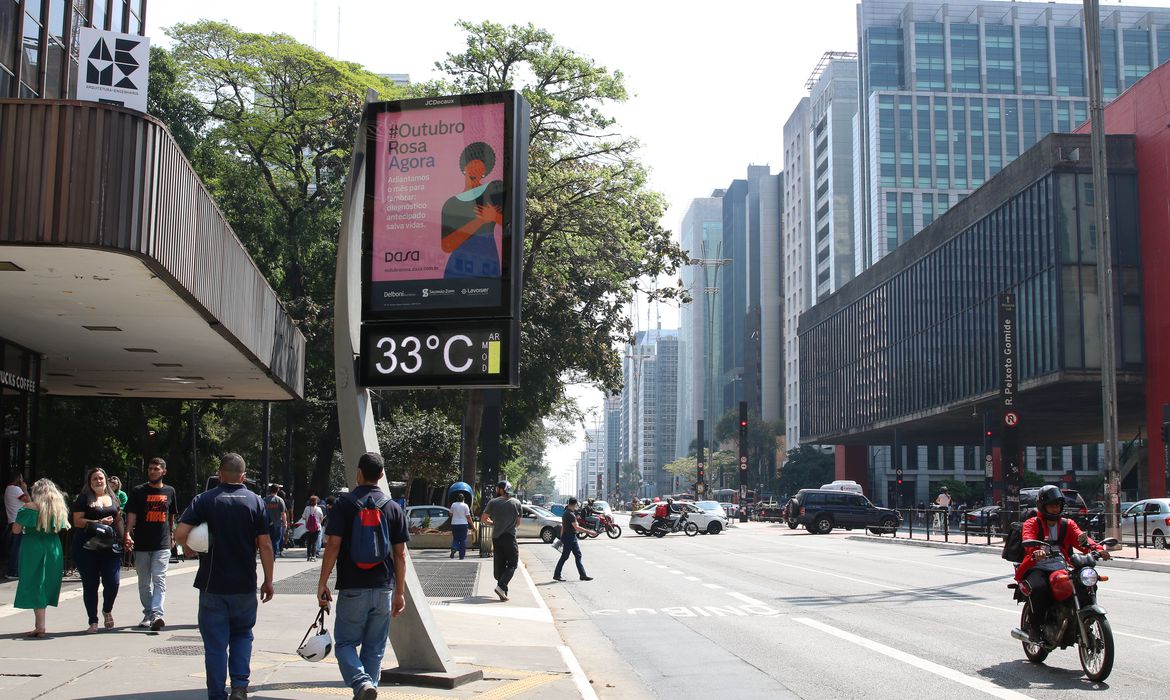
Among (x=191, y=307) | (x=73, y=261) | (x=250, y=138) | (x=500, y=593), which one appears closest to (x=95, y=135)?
(x=73, y=261)

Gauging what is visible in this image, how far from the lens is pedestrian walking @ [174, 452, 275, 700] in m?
7.18

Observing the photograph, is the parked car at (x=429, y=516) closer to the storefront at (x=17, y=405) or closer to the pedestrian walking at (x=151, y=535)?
the storefront at (x=17, y=405)

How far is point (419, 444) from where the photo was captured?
42.8 meters

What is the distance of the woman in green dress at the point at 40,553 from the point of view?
1048cm

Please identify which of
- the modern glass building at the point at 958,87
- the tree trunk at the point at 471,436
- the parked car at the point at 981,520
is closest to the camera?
the tree trunk at the point at 471,436

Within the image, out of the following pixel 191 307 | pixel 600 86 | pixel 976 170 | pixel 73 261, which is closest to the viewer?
pixel 73 261

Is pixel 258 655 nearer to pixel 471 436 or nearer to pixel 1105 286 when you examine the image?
pixel 1105 286

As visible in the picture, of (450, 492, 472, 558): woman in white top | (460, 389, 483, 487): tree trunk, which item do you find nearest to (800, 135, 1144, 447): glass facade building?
(460, 389, 483, 487): tree trunk

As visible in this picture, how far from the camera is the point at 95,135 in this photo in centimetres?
1112

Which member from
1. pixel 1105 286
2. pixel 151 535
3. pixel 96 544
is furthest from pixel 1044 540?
pixel 1105 286

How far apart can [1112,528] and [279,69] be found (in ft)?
95.7

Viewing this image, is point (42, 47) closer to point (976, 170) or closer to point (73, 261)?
point (73, 261)

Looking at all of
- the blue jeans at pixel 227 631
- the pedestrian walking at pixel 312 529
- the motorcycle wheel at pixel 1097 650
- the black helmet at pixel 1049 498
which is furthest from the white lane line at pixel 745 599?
the pedestrian walking at pixel 312 529

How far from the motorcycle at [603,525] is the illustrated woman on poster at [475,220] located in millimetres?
36593
